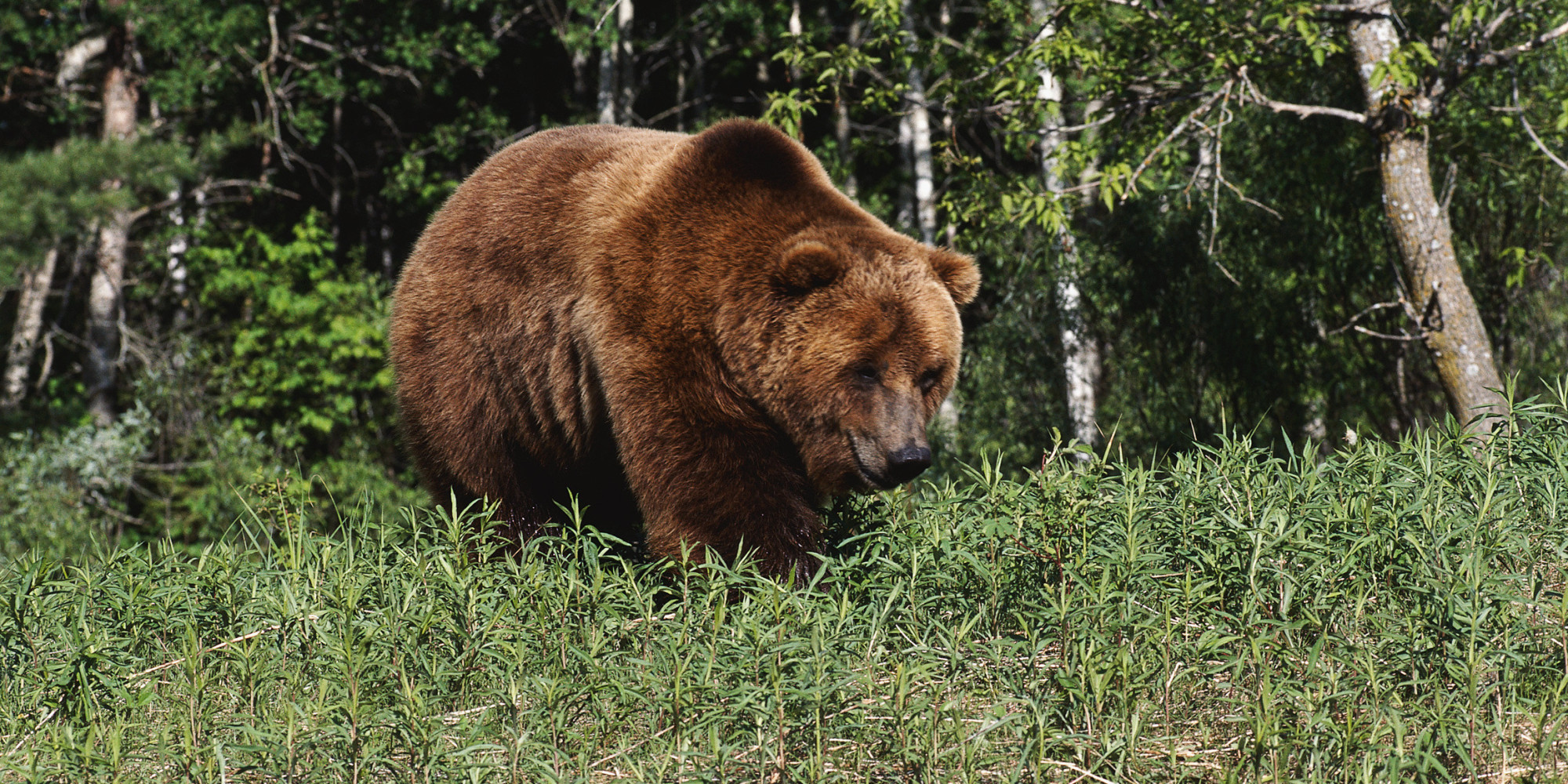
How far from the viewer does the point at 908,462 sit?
12.5 ft

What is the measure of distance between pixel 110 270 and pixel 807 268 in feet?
38.8

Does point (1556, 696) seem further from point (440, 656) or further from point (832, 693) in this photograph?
point (440, 656)

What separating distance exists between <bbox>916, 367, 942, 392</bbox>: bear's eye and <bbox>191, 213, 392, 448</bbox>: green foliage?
10524 millimetres

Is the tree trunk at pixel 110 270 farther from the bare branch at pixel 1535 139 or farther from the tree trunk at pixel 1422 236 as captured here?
the bare branch at pixel 1535 139

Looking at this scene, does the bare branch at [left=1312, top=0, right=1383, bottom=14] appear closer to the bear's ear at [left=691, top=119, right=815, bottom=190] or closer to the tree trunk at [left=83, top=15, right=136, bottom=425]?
the bear's ear at [left=691, top=119, right=815, bottom=190]

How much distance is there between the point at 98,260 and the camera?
1299cm

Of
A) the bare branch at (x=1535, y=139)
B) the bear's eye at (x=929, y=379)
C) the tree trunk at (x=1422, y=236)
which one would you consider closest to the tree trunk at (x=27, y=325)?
the bear's eye at (x=929, y=379)

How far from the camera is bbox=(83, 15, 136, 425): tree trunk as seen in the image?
13039mm

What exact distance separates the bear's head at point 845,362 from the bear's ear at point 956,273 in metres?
0.33

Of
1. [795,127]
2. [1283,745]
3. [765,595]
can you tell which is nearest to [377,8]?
[795,127]

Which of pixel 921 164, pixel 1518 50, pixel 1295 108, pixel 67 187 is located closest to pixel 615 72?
pixel 921 164

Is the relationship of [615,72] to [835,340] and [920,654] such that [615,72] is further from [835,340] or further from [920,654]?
[920,654]

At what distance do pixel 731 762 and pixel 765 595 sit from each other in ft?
1.92

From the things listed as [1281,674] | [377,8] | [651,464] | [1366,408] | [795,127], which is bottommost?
[1366,408]
